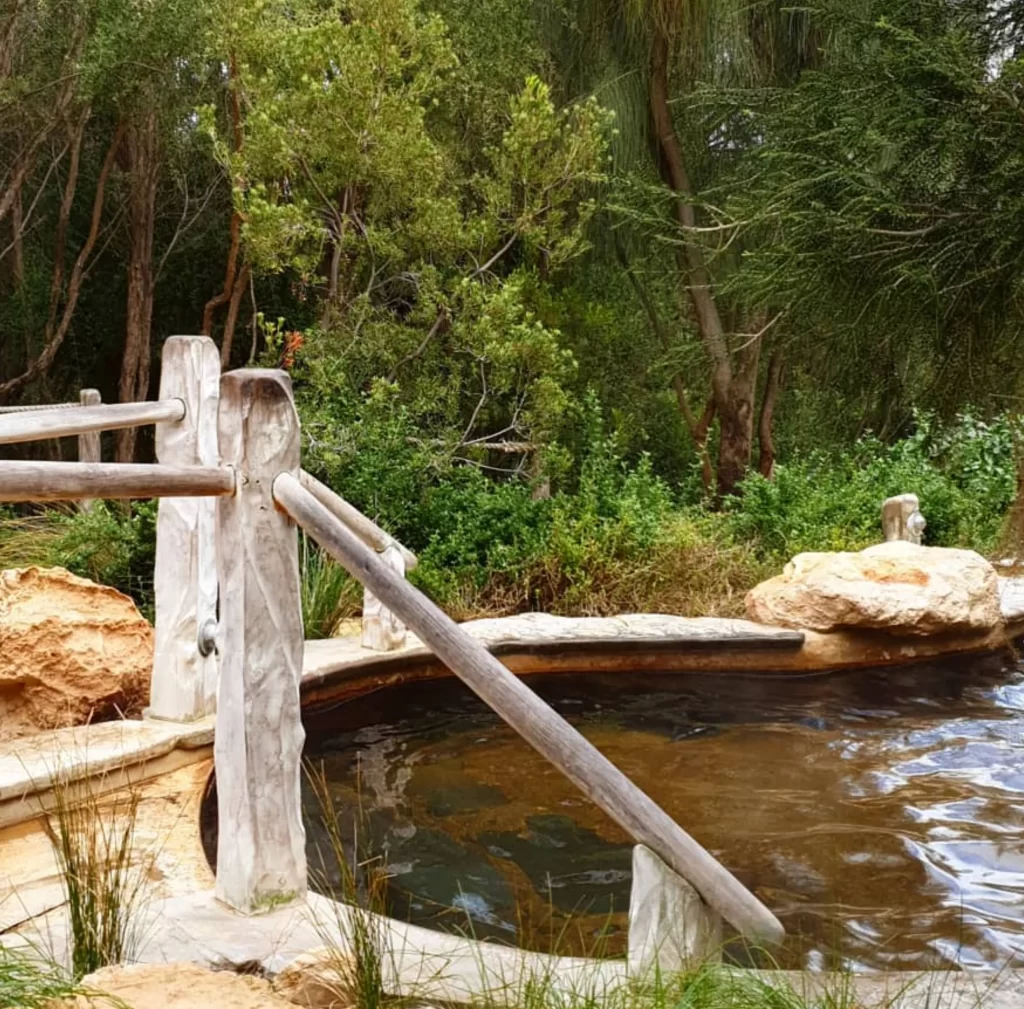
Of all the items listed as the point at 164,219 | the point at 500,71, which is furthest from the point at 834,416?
the point at 164,219

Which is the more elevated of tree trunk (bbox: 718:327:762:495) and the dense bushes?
tree trunk (bbox: 718:327:762:495)

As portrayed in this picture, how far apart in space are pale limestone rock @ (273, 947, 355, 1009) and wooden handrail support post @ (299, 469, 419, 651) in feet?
6.57

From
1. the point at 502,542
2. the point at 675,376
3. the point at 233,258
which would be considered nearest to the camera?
the point at 502,542

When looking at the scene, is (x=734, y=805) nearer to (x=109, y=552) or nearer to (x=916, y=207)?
Result: (x=916, y=207)

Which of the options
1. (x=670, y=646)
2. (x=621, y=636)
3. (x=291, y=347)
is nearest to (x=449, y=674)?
(x=621, y=636)

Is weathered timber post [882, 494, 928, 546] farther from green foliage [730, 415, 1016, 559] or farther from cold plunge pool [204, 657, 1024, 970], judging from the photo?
cold plunge pool [204, 657, 1024, 970]

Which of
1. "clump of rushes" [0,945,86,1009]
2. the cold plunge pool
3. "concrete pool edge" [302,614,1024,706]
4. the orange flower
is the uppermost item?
the orange flower

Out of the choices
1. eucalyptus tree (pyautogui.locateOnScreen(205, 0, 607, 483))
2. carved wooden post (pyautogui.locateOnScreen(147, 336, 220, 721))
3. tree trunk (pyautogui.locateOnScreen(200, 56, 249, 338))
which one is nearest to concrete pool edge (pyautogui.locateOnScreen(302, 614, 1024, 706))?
carved wooden post (pyautogui.locateOnScreen(147, 336, 220, 721))

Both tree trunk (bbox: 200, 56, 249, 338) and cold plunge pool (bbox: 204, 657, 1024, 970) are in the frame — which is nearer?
cold plunge pool (bbox: 204, 657, 1024, 970)

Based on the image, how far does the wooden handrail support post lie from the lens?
4.83 meters

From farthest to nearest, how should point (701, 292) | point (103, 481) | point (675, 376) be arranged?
point (675, 376)
point (701, 292)
point (103, 481)

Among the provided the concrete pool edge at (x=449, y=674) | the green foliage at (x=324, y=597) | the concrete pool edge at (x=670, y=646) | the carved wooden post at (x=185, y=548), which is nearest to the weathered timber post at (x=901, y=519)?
the concrete pool edge at (x=449, y=674)

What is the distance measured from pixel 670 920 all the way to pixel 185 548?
2.90 meters

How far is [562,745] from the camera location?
2.11 metres
